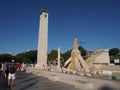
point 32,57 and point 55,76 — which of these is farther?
point 32,57

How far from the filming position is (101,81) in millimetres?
9031

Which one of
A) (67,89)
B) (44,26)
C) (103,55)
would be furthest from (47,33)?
(67,89)

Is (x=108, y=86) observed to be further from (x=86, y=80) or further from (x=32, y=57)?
(x=32, y=57)

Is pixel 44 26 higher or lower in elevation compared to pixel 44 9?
lower

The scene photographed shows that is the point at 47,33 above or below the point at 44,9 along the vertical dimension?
below

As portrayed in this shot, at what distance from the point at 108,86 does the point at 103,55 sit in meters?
44.5

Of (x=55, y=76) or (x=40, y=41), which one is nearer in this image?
(x=55, y=76)

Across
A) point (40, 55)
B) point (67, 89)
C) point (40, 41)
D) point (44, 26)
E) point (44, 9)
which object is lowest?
point (67, 89)

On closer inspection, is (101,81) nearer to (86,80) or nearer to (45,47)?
(86,80)

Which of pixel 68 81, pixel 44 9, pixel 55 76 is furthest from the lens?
pixel 44 9

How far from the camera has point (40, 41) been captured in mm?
41188

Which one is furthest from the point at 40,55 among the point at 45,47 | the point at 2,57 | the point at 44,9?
the point at 2,57

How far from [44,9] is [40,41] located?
351 inches

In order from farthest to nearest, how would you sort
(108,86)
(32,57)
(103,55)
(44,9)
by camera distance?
(32,57)
(103,55)
(44,9)
(108,86)
